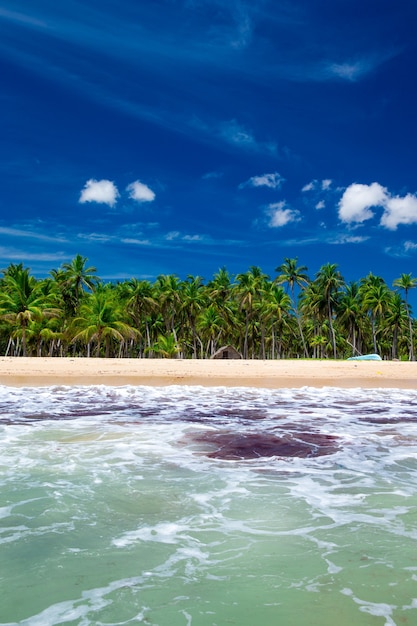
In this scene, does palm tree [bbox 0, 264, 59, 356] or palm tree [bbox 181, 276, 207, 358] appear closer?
palm tree [bbox 0, 264, 59, 356]

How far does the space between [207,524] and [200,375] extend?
17.1 meters

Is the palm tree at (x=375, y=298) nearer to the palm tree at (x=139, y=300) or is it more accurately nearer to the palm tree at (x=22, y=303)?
the palm tree at (x=139, y=300)

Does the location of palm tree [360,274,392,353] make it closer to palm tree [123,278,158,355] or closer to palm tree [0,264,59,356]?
palm tree [123,278,158,355]

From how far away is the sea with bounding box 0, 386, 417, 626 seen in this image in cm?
296

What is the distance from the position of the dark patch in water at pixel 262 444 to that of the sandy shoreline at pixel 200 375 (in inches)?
391

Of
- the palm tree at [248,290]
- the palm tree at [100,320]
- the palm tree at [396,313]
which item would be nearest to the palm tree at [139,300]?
the palm tree at [248,290]

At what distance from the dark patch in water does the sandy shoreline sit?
9.93 meters

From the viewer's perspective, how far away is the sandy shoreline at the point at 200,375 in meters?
18.8

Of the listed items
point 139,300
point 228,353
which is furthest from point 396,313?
point 139,300

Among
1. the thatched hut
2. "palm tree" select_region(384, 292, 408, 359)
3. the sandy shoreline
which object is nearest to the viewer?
the sandy shoreline

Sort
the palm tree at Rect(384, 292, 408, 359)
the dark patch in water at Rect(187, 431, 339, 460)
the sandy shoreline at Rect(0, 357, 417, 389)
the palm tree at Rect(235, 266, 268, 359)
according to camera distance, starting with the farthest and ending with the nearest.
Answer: the palm tree at Rect(384, 292, 408, 359) < the palm tree at Rect(235, 266, 268, 359) < the sandy shoreline at Rect(0, 357, 417, 389) < the dark patch in water at Rect(187, 431, 339, 460)

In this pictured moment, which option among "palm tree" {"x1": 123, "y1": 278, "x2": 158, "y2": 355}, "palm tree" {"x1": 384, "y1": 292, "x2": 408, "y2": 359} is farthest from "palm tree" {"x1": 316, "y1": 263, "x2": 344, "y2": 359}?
"palm tree" {"x1": 123, "y1": 278, "x2": 158, "y2": 355}

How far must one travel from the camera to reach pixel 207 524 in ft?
14.3

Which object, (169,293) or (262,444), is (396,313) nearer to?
(169,293)
